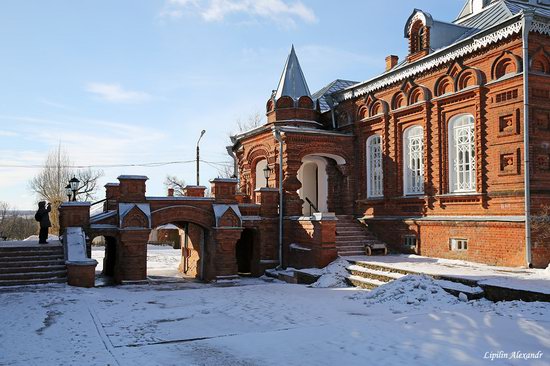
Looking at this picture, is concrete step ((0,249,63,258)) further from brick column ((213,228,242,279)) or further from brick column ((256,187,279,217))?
brick column ((256,187,279,217))

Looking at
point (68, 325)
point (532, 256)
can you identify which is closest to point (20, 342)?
point (68, 325)

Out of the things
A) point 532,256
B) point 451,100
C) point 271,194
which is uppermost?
point 451,100

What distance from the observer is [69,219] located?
1512 cm

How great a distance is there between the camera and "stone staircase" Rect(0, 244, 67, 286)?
12.7 meters

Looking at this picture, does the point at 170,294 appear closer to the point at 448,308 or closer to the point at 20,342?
the point at 20,342

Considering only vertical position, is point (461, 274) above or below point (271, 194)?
below

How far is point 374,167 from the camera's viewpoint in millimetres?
18938

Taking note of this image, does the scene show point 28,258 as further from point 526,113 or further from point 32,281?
point 526,113

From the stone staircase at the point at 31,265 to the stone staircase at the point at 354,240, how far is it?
8.58m

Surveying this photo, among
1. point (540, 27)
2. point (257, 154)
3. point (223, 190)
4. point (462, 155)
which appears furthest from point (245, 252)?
point (540, 27)

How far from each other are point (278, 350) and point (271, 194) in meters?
11.4

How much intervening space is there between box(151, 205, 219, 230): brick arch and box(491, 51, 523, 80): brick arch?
9.96 metres

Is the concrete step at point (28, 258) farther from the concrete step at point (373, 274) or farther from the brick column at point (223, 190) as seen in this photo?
the concrete step at point (373, 274)

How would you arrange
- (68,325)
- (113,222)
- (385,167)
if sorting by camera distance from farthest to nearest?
(385,167) < (113,222) < (68,325)
